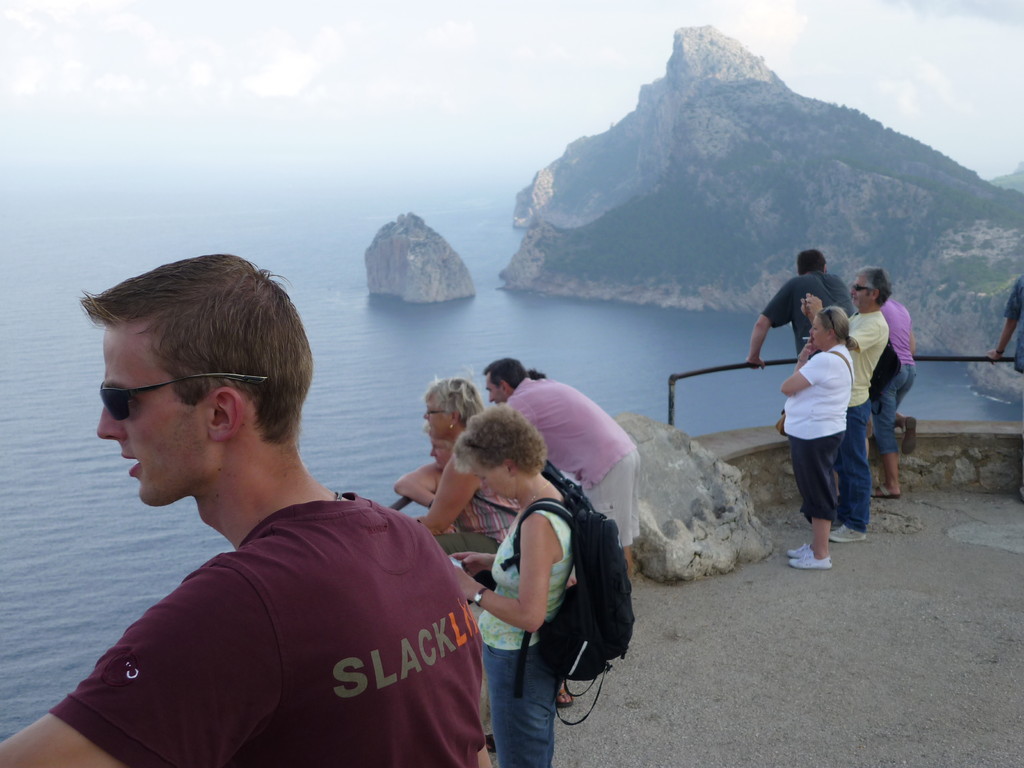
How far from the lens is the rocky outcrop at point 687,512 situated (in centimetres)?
536

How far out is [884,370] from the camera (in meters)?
6.09

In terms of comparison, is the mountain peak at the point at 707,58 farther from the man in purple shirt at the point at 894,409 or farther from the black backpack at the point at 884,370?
the black backpack at the point at 884,370

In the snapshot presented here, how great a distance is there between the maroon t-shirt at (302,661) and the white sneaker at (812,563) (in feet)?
15.4

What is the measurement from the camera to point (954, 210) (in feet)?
327

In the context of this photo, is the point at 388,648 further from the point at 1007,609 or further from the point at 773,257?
the point at 773,257

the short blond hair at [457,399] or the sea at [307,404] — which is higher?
the short blond hair at [457,399]

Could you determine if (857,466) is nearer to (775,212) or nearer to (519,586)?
(519,586)

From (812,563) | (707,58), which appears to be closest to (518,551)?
(812,563)

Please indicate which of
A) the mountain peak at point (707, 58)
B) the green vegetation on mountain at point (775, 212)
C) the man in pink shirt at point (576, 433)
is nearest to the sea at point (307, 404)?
the green vegetation on mountain at point (775, 212)

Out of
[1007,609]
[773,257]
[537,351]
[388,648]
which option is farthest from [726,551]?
[773,257]

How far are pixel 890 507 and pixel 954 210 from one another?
105 m

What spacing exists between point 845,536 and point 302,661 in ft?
18.1

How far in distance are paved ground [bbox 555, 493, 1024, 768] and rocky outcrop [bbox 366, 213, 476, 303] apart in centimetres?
12535

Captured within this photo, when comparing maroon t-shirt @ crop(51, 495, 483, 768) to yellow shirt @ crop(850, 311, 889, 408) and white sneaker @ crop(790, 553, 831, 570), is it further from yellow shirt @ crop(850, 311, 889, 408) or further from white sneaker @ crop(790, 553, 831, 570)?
yellow shirt @ crop(850, 311, 889, 408)
